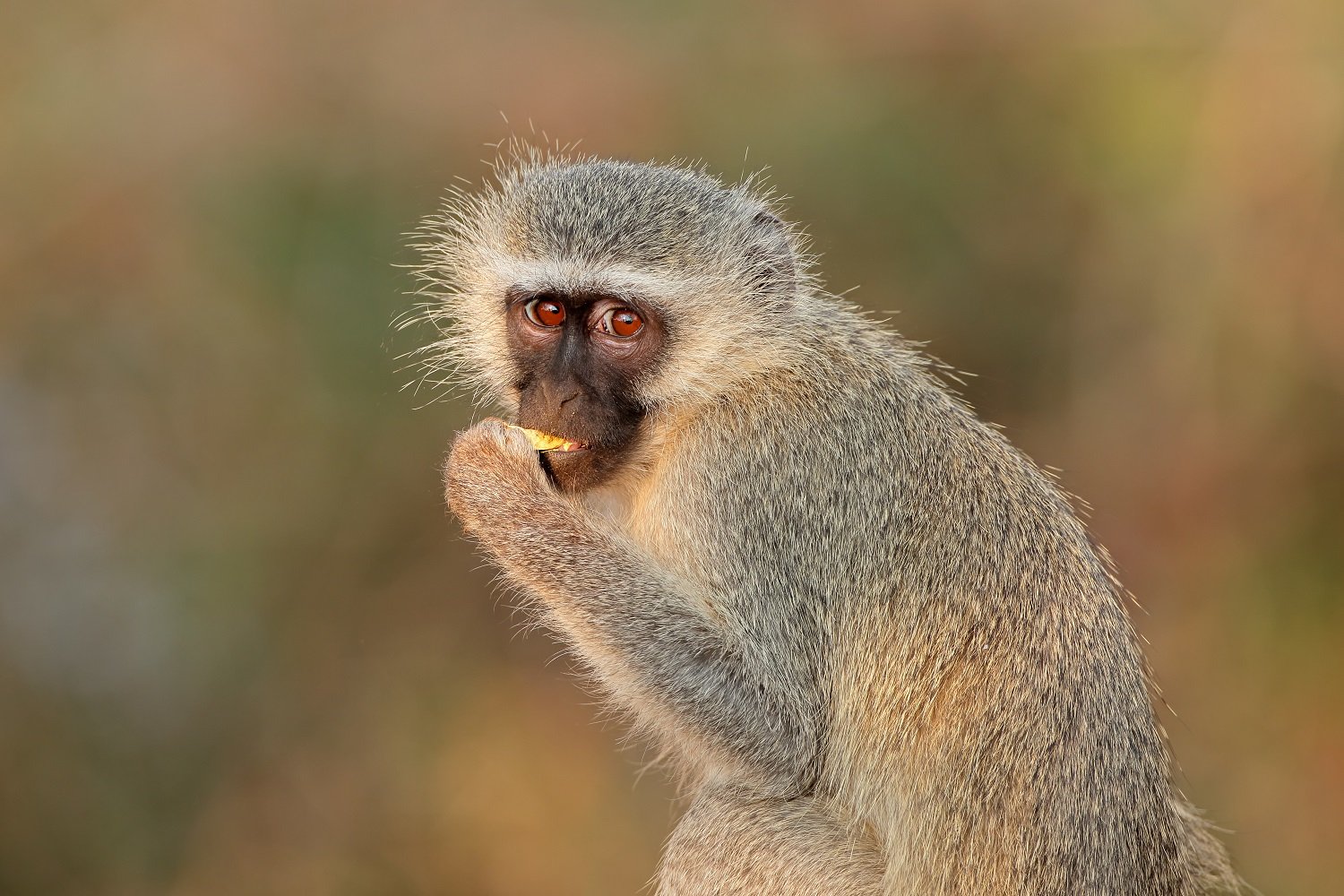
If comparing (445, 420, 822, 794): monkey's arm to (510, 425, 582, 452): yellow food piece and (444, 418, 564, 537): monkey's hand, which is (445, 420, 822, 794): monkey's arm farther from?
(510, 425, 582, 452): yellow food piece

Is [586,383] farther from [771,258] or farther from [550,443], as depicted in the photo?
[771,258]

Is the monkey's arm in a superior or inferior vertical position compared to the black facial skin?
inferior

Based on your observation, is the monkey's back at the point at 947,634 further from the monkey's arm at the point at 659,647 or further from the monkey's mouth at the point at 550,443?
the monkey's mouth at the point at 550,443

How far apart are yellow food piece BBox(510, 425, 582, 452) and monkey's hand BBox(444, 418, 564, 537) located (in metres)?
0.01

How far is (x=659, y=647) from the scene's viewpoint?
4320mm

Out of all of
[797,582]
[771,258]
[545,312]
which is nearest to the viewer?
[797,582]

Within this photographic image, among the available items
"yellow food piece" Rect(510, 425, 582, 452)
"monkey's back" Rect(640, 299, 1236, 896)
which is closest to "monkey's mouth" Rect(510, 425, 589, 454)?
"yellow food piece" Rect(510, 425, 582, 452)

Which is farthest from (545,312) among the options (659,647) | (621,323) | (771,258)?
(659,647)

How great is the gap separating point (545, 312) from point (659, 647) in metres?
1.13

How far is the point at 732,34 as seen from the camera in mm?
10320

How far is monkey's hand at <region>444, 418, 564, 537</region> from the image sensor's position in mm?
4500

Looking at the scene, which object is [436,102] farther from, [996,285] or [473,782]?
[473,782]

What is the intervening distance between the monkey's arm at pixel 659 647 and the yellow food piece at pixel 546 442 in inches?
5.9

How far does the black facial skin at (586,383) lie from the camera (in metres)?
4.46
